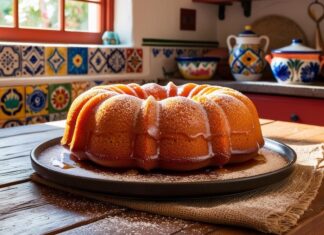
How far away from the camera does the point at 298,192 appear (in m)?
0.70

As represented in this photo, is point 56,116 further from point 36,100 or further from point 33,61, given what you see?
point 33,61

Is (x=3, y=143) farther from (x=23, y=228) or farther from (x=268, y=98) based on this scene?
(x=268, y=98)

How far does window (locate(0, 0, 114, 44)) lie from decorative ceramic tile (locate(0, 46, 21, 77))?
0.14 meters

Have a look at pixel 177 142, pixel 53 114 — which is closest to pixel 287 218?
pixel 177 142

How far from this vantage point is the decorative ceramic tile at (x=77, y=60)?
2.13 metres

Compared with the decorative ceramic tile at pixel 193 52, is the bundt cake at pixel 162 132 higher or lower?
lower

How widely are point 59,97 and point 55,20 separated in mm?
373

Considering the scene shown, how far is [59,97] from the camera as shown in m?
2.09

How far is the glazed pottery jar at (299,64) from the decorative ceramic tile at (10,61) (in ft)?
3.62

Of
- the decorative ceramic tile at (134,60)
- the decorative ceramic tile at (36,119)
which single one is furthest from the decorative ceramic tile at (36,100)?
the decorative ceramic tile at (134,60)

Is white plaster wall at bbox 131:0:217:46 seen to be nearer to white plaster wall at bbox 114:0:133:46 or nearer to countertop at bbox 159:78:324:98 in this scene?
white plaster wall at bbox 114:0:133:46

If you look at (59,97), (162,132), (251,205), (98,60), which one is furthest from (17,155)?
(98,60)

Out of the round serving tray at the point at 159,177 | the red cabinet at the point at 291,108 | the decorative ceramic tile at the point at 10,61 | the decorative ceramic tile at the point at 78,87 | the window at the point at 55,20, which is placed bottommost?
the red cabinet at the point at 291,108

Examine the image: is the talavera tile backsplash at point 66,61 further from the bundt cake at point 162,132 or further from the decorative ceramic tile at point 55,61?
the bundt cake at point 162,132
